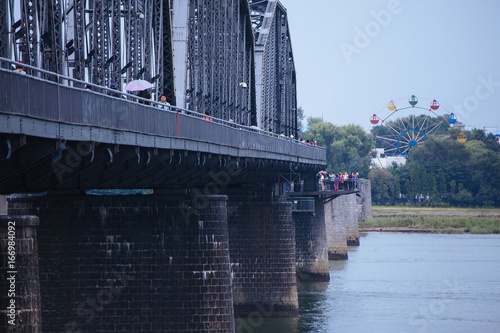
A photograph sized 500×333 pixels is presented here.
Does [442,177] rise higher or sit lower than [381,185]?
higher

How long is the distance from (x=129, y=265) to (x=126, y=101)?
834cm

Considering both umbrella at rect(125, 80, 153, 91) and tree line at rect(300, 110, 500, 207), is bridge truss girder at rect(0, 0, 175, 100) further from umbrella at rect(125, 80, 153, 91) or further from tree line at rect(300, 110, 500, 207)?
tree line at rect(300, 110, 500, 207)

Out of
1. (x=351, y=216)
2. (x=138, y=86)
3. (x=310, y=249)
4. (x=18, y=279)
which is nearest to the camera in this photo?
(x=18, y=279)

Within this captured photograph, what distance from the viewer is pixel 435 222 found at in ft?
427

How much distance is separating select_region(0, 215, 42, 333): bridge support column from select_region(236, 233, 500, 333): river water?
24.6m

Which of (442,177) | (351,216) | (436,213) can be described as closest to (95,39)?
(351,216)

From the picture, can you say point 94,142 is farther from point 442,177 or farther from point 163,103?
point 442,177

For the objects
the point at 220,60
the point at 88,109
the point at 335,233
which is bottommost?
the point at 335,233

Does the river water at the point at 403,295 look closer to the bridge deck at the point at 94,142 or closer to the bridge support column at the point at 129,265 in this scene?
the bridge support column at the point at 129,265

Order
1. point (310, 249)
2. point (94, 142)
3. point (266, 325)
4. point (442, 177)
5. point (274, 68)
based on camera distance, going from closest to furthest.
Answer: point (94, 142) < point (266, 325) < point (310, 249) < point (274, 68) < point (442, 177)

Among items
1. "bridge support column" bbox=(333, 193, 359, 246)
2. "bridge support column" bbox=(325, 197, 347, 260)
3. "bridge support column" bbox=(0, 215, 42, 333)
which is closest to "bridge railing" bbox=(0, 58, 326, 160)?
"bridge support column" bbox=(0, 215, 42, 333)

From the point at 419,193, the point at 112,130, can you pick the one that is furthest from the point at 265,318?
the point at 419,193

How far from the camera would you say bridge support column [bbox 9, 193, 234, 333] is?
107 feet

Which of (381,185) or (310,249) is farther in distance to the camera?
(381,185)
